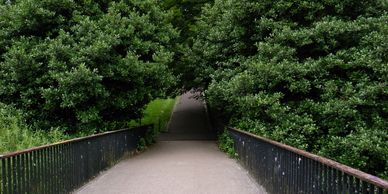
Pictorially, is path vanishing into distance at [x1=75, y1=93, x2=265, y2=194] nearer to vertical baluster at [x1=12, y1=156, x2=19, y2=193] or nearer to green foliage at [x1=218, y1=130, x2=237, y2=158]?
green foliage at [x1=218, y1=130, x2=237, y2=158]

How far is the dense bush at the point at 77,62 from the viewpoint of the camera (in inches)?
658

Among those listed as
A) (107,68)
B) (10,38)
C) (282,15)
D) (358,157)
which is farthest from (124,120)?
(358,157)

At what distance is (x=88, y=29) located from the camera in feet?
59.6

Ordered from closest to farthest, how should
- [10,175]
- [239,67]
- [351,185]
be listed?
[351,185]
[10,175]
[239,67]

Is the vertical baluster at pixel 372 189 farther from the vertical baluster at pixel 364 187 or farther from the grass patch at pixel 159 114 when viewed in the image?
the grass patch at pixel 159 114

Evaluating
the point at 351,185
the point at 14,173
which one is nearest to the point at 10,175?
the point at 14,173

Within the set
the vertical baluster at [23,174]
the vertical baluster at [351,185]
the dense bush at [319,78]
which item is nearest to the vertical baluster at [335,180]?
the vertical baluster at [351,185]

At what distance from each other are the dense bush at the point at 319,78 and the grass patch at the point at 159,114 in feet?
48.2

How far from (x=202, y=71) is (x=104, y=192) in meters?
13.8

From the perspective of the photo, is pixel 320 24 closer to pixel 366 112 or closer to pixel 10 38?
pixel 366 112

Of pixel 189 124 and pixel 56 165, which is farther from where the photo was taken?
pixel 189 124

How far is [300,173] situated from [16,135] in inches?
397

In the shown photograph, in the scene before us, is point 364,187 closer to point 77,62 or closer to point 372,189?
point 372,189

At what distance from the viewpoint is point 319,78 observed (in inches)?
609
